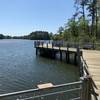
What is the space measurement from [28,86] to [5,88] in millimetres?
1494

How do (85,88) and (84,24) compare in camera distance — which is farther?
(84,24)

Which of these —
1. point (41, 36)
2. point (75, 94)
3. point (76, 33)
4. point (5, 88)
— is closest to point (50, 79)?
point (5, 88)

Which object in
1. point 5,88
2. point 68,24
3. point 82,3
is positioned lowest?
point 5,88

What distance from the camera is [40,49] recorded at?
3953 cm

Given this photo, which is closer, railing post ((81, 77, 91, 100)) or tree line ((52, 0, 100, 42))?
railing post ((81, 77, 91, 100))

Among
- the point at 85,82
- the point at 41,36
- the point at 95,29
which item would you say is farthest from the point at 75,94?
the point at 41,36

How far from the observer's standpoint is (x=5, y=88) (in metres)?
15.2

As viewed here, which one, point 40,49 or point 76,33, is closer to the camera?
point 40,49

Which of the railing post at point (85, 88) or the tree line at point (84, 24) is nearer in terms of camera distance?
the railing post at point (85, 88)

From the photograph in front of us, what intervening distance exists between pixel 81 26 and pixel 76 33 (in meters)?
2.08

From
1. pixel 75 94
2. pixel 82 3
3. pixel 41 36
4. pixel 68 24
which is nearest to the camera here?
pixel 75 94

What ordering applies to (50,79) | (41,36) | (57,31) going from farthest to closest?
(41,36), (57,31), (50,79)

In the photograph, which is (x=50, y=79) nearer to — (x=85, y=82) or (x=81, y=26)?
(x=85, y=82)

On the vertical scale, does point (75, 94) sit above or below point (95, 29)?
below
